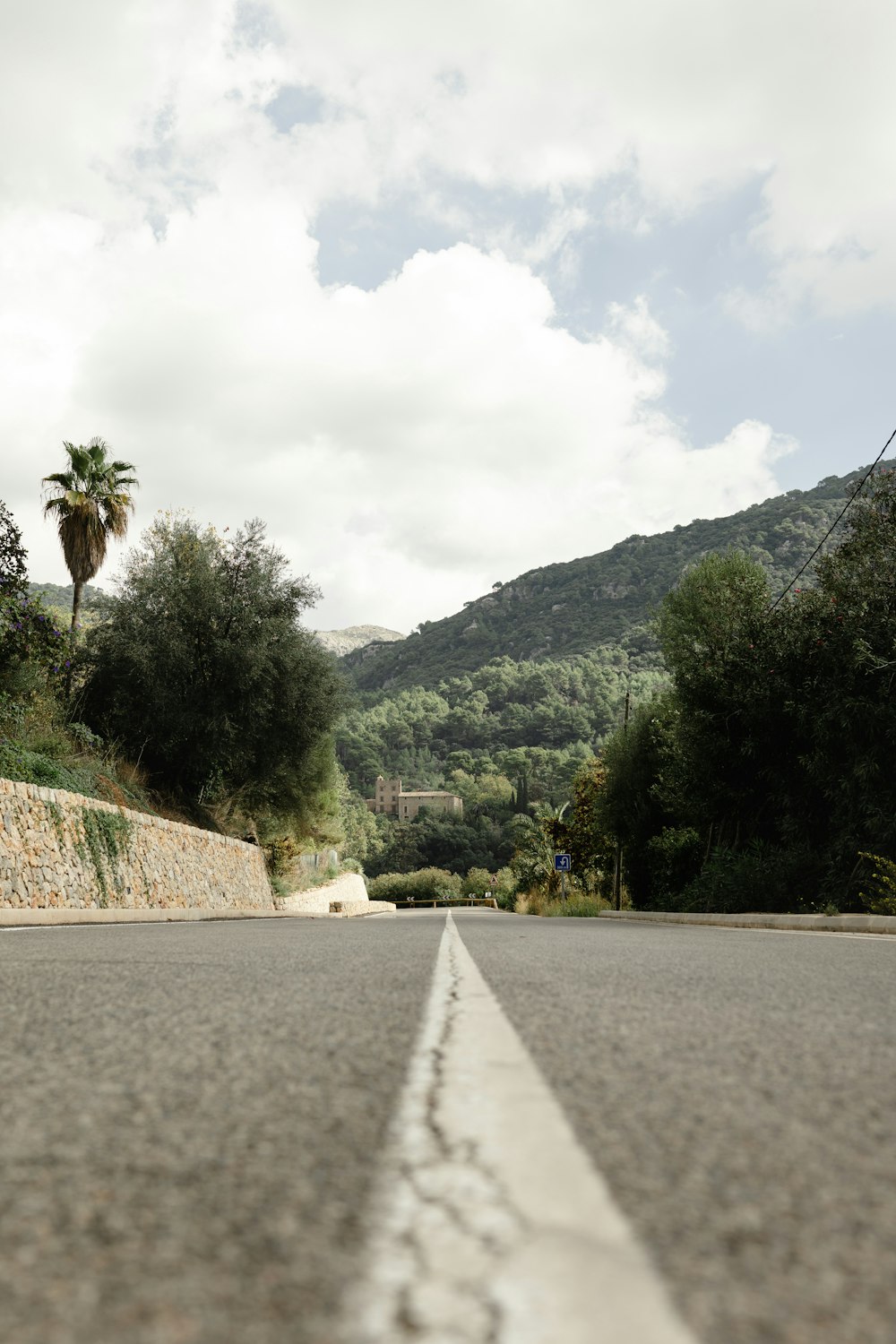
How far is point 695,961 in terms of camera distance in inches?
289

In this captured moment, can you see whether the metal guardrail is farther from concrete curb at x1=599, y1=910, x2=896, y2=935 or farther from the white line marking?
the white line marking

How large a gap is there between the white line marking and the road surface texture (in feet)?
0.06

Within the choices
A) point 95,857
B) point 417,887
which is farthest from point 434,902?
point 95,857

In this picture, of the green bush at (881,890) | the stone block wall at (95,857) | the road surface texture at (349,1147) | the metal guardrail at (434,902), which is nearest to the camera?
the road surface texture at (349,1147)

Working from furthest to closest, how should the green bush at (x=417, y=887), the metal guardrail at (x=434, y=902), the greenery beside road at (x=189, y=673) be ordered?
the green bush at (x=417, y=887)
the metal guardrail at (x=434, y=902)
the greenery beside road at (x=189, y=673)

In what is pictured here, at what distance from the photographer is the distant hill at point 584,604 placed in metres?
136

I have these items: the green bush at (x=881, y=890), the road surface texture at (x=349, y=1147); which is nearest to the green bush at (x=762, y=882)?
the green bush at (x=881, y=890)

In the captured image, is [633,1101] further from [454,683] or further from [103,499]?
[454,683]

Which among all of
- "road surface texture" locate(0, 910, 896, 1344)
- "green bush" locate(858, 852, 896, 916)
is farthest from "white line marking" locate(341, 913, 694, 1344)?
"green bush" locate(858, 852, 896, 916)

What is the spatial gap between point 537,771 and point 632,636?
75.5ft

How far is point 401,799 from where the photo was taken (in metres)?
174

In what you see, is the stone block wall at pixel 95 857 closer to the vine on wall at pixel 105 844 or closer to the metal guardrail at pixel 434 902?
the vine on wall at pixel 105 844

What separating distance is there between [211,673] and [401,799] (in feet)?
478

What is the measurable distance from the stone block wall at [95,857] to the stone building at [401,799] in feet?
A: 429
